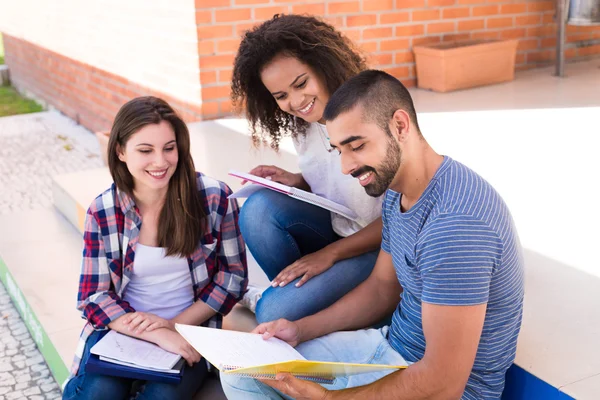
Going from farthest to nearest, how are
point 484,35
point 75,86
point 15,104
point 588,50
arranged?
point 15,104 < point 75,86 < point 588,50 < point 484,35

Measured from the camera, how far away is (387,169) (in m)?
1.67

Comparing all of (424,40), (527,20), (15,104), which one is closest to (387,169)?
(424,40)

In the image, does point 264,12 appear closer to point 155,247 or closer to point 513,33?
point 513,33

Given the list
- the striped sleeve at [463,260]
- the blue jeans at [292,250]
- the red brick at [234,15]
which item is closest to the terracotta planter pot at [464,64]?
the red brick at [234,15]

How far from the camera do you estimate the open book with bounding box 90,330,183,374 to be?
215 centimetres

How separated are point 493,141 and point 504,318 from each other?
92.4 inches

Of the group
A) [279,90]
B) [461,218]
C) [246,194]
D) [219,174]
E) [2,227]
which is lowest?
[2,227]

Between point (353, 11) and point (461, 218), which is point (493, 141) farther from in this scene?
point (461, 218)

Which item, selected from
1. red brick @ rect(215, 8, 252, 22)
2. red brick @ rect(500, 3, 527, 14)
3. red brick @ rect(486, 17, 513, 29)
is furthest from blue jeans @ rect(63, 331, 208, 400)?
red brick @ rect(500, 3, 527, 14)

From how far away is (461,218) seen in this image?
5.05ft

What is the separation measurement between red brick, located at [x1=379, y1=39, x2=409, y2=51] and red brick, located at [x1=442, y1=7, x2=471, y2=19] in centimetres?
38

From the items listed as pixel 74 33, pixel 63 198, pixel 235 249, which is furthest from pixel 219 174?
pixel 74 33

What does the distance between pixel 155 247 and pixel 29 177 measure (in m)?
3.71

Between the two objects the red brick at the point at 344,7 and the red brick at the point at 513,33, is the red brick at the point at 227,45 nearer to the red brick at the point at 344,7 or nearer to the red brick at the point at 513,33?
the red brick at the point at 344,7
